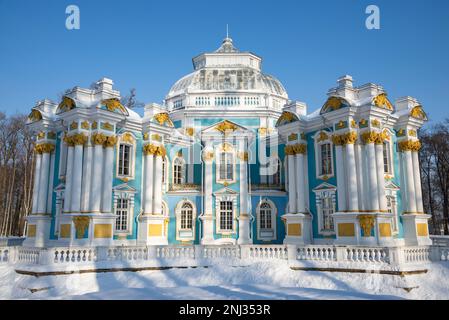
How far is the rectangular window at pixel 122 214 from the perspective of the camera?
17.5m

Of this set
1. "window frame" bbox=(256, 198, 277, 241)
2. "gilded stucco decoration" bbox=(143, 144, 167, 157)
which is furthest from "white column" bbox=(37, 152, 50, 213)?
"window frame" bbox=(256, 198, 277, 241)

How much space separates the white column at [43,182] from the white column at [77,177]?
2621 mm

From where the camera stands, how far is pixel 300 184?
18.0m

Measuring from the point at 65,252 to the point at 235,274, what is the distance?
17.9 ft

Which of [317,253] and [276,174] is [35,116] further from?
[317,253]

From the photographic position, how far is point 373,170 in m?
15.9

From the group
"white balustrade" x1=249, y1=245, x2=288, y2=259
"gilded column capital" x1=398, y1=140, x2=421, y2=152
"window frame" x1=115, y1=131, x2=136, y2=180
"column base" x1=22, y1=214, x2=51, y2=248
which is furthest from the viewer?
"gilded column capital" x1=398, y1=140, x2=421, y2=152

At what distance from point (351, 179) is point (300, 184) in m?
2.69

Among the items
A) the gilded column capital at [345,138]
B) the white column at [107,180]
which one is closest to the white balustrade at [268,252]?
the gilded column capital at [345,138]

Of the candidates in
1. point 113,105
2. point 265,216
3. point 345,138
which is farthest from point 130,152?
point 345,138

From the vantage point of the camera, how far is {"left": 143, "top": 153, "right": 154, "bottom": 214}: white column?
59.2 ft

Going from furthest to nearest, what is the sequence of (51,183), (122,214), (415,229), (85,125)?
1. (51,183)
2. (122,214)
3. (415,229)
4. (85,125)

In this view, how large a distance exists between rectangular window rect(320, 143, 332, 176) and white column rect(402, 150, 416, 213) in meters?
3.53

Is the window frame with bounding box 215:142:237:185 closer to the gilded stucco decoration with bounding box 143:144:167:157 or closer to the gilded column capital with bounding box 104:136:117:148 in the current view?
the gilded stucco decoration with bounding box 143:144:167:157
